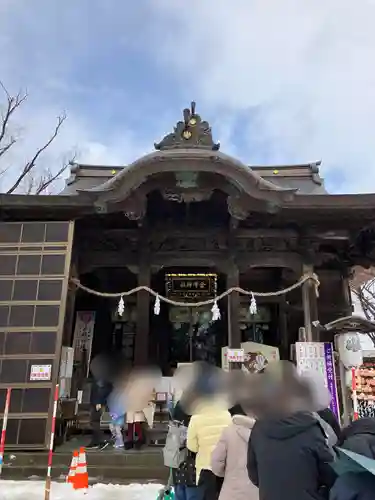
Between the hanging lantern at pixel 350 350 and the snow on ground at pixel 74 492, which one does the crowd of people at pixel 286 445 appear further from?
the hanging lantern at pixel 350 350

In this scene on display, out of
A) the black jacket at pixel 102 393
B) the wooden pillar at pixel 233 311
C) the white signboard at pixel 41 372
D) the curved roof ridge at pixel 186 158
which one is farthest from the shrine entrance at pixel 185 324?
the white signboard at pixel 41 372

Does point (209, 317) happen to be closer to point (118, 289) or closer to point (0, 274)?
point (118, 289)

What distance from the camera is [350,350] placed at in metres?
8.85

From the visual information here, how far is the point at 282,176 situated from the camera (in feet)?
42.1

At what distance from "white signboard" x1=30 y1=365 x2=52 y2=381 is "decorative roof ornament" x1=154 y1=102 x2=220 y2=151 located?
5.11 m

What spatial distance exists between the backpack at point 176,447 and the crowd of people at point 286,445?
1.86ft

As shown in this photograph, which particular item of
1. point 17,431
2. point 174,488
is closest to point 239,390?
point 174,488

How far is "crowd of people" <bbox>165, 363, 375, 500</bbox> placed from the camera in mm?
2137

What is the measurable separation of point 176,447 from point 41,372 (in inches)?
168

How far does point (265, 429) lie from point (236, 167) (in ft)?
22.2

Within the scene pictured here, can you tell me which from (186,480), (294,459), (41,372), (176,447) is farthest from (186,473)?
(41,372)

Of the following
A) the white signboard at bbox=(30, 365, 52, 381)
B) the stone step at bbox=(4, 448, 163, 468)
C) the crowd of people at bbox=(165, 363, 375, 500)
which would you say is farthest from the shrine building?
the crowd of people at bbox=(165, 363, 375, 500)

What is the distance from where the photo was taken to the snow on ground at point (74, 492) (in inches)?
229

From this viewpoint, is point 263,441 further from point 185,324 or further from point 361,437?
point 185,324
